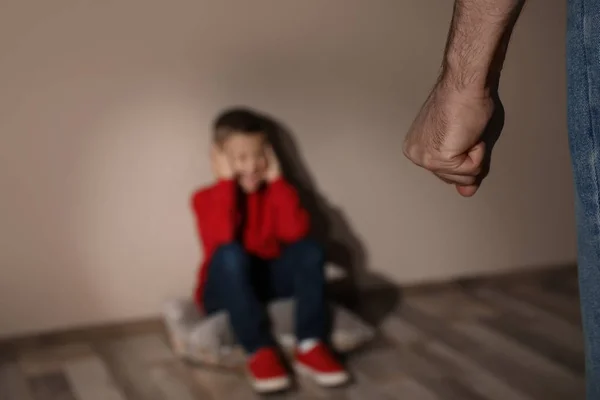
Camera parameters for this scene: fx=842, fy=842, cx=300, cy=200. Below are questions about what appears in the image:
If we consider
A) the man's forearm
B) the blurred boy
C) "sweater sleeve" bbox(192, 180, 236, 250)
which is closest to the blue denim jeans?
the man's forearm

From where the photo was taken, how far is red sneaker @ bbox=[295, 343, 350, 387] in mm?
2295

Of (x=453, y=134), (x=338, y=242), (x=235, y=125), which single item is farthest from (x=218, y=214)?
(x=453, y=134)

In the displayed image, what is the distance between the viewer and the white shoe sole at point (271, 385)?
2248mm

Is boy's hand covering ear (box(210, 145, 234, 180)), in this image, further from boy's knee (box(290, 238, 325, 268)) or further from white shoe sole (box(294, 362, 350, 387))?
white shoe sole (box(294, 362, 350, 387))

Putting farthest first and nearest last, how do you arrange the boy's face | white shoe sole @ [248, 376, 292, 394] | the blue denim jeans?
the boy's face
white shoe sole @ [248, 376, 292, 394]
the blue denim jeans

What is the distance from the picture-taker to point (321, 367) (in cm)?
232

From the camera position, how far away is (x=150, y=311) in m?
2.74

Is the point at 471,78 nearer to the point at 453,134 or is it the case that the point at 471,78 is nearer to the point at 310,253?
→ the point at 453,134

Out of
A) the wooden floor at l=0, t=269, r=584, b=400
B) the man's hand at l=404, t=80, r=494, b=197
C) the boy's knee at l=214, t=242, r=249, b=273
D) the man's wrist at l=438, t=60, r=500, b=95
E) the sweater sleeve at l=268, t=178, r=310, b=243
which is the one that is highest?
the man's wrist at l=438, t=60, r=500, b=95

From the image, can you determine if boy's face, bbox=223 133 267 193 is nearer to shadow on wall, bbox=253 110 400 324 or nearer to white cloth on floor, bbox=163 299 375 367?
shadow on wall, bbox=253 110 400 324

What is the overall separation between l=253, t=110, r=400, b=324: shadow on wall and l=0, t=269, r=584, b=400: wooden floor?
0.09m

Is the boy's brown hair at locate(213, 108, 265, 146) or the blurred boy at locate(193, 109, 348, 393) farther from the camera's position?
the boy's brown hair at locate(213, 108, 265, 146)

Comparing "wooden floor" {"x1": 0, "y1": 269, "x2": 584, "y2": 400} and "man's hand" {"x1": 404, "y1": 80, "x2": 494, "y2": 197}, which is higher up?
"man's hand" {"x1": 404, "y1": 80, "x2": 494, "y2": 197}

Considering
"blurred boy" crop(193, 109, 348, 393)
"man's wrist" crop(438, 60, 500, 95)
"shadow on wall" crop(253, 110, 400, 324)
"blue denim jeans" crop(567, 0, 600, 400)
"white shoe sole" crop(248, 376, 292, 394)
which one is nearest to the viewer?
"blue denim jeans" crop(567, 0, 600, 400)
